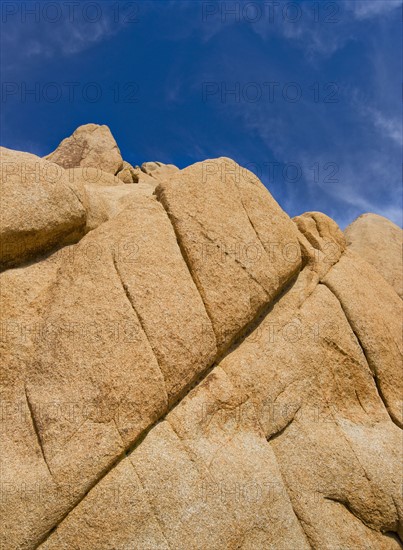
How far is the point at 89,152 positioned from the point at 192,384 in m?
18.8

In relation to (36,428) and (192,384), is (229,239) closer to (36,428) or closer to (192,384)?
(192,384)

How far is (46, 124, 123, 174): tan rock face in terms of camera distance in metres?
24.6

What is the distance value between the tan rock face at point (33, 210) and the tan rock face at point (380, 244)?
1350 cm

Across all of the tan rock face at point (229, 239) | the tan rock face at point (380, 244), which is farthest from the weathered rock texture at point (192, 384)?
the tan rock face at point (380, 244)

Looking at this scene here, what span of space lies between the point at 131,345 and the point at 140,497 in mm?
3179

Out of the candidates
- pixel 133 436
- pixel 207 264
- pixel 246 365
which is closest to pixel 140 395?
pixel 133 436

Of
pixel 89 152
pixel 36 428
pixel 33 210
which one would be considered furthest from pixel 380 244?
pixel 36 428

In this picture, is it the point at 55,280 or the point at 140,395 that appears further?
the point at 55,280

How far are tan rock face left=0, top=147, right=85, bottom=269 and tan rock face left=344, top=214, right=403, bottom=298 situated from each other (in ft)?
44.3

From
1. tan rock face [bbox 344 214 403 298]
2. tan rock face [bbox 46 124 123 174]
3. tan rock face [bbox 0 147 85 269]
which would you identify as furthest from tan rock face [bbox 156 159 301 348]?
tan rock face [bbox 46 124 123 174]

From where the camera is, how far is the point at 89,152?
82.3ft

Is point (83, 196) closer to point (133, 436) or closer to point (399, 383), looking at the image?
point (133, 436)

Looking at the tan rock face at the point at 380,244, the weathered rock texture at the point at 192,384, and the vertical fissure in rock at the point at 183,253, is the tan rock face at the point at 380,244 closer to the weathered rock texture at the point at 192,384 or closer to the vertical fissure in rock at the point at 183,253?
the weathered rock texture at the point at 192,384

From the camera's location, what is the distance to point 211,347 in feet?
35.3
